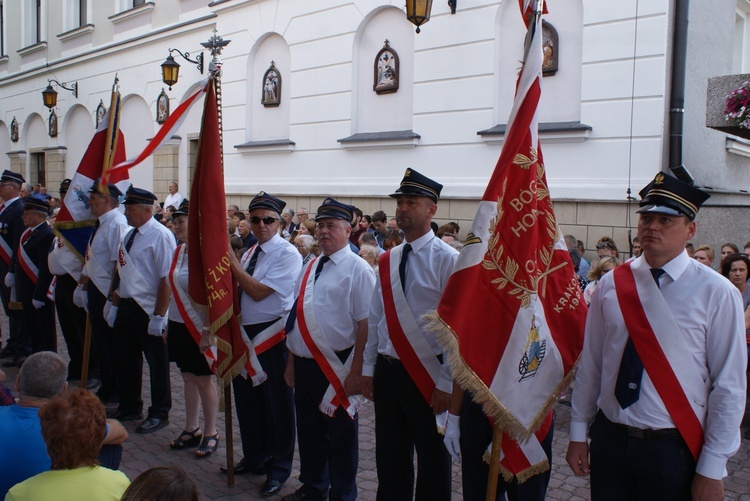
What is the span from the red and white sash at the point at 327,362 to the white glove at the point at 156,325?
6.45ft

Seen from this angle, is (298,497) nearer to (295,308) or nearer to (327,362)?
(327,362)

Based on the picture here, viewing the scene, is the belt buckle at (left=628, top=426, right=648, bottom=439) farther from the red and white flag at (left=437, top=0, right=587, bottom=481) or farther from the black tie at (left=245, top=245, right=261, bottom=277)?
the black tie at (left=245, top=245, right=261, bottom=277)

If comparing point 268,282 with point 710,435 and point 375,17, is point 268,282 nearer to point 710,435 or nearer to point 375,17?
point 710,435

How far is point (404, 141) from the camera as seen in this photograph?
11.4m

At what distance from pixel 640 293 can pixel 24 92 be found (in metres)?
26.0

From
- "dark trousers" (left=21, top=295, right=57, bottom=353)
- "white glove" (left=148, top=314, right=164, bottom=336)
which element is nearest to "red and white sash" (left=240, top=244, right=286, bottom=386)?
"white glove" (left=148, top=314, right=164, bottom=336)

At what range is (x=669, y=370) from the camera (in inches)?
106

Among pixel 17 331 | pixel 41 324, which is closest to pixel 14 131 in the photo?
pixel 17 331

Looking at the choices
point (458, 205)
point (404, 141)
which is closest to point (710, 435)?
point (458, 205)

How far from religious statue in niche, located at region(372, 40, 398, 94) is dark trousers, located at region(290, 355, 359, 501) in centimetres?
826

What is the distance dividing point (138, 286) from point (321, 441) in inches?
94.3

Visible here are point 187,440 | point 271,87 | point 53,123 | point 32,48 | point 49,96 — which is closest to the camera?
point 187,440

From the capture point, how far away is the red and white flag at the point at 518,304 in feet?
10.3

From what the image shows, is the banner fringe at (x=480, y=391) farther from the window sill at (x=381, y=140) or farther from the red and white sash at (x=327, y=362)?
the window sill at (x=381, y=140)
